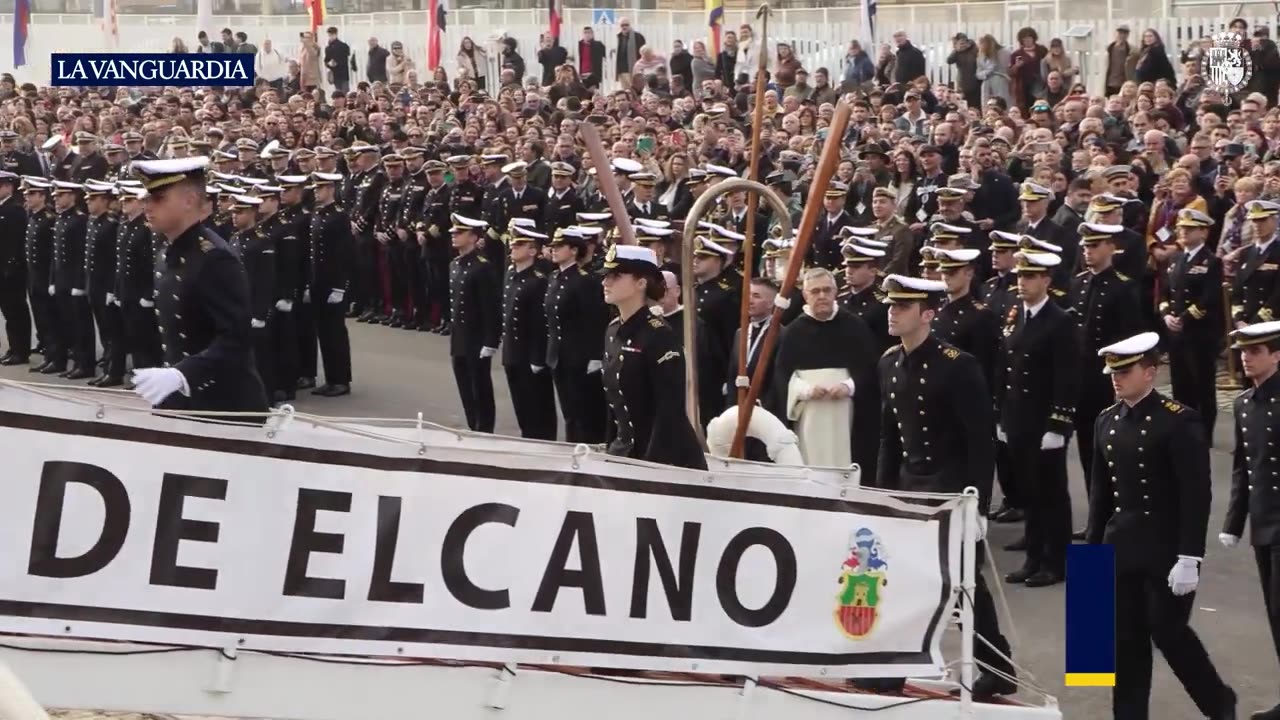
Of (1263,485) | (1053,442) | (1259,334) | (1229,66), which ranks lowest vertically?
(1053,442)

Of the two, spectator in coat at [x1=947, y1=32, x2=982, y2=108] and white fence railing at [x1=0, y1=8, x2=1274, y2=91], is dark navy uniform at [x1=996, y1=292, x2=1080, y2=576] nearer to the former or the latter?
white fence railing at [x1=0, y1=8, x2=1274, y2=91]

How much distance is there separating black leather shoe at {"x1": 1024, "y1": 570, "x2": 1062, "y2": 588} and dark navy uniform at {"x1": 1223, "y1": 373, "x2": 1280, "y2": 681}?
7.14ft

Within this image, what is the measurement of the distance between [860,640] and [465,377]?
30.1ft

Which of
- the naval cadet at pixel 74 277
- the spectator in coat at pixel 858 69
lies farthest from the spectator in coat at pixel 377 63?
the naval cadet at pixel 74 277

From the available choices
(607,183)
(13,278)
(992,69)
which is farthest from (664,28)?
(607,183)

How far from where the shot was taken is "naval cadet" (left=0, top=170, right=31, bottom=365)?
65.3 feet

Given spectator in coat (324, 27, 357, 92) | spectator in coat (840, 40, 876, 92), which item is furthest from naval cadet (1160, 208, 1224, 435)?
spectator in coat (324, 27, 357, 92)

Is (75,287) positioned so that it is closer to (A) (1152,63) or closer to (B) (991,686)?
(A) (1152,63)

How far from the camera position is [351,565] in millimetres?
5125

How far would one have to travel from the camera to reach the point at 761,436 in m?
8.64

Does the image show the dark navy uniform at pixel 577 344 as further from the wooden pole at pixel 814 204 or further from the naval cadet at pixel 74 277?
the naval cadet at pixel 74 277

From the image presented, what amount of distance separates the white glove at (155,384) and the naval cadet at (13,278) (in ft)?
47.6

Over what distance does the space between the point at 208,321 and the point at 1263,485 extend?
424 centimetres

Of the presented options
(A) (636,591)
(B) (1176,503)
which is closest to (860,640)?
(A) (636,591)
